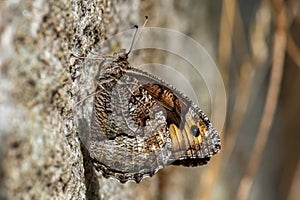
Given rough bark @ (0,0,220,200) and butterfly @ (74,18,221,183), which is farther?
butterfly @ (74,18,221,183)

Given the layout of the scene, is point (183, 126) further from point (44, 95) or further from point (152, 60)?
point (152, 60)

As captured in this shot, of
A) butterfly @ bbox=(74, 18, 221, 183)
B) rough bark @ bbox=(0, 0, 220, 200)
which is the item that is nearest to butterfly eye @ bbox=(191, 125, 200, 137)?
butterfly @ bbox=(74, 18, 221, 183)

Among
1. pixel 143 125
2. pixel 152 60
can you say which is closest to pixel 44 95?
pixel 143 125

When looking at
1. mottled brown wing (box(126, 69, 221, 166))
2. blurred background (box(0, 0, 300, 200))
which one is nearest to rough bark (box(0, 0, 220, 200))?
blurred background (box(0, 0, 300, 200))

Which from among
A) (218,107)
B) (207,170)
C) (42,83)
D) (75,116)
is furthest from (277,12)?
(42,83)

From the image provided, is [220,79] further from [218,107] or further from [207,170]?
[207,170]

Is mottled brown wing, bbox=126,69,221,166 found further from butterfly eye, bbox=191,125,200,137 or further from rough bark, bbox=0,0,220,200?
rough bark, bbox=0,0,220,200
